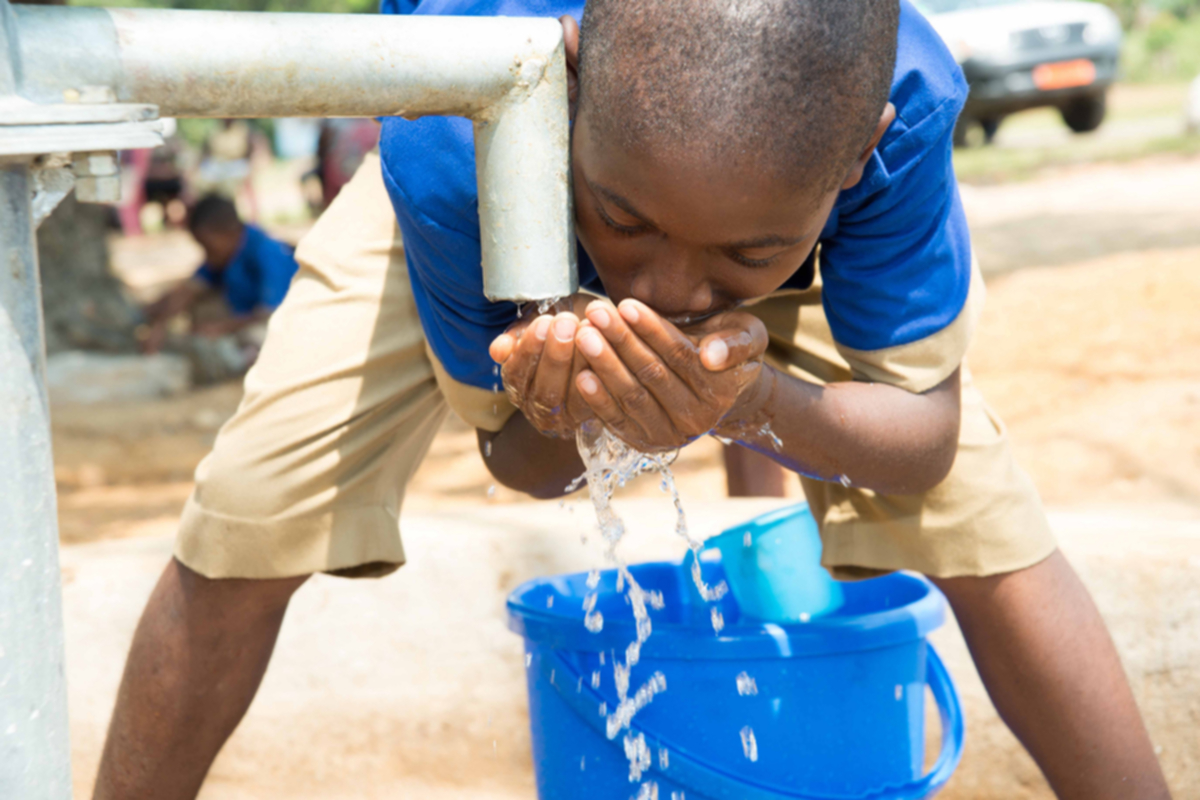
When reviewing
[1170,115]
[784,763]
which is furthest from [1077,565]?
[1170,115]

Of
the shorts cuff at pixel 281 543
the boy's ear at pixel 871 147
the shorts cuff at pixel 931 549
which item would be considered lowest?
the shorts cuff at pixel 281 543

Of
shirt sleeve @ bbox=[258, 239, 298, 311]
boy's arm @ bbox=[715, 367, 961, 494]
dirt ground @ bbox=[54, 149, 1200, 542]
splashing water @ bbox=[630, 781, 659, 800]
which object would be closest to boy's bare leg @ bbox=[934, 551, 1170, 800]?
boy's arm @ bbox=[715, 367, 961, 494]

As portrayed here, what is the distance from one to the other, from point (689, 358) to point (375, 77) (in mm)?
330

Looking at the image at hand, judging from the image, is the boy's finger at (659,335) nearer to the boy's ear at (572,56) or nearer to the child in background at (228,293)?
the boy's ear at (572,56)

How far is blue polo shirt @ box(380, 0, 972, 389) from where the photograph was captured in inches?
45.2

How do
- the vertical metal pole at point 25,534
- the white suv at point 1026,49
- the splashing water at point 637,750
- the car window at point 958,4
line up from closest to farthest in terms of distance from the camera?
the vertical metal pole at point 25,534 < the splashing water at point 637,750 < the white suv at point 1026,49 < the car window at point 958,4

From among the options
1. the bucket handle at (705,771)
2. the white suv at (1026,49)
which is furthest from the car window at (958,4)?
the bucket handle at (705,771)

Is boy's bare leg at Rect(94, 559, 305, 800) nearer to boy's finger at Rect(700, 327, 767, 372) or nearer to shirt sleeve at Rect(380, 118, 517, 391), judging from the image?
→ shirt sleeve at Rect(380, 118, 517, 391)

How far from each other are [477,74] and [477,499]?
3.19 metres

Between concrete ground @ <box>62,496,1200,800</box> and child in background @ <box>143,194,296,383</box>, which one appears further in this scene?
child in background @ <box>143,194,296,383</box>

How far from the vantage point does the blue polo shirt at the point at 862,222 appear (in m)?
1.15

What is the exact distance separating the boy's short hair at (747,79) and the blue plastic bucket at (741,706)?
0.69m

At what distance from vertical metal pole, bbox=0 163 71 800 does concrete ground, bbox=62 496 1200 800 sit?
1.47m

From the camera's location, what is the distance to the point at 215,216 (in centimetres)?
613
